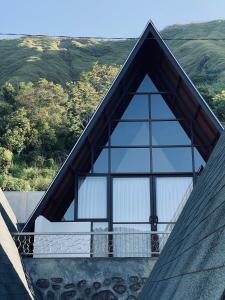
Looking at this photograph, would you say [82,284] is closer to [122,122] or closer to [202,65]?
[122,122]

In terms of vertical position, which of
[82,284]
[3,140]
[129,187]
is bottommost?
[82,284]

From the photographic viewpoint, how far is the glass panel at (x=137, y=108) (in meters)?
12.2

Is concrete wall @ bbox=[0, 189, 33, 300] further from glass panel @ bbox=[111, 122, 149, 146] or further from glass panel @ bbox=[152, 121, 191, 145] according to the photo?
glass panel @ bbox=[152, 121, 191, 145]

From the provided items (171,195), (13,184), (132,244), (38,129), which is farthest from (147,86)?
(38,129)

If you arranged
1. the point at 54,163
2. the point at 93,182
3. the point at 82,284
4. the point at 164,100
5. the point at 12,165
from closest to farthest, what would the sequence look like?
1. the point at 82,284
2. the point at 93,182
3. the point at 164,100
4. the point at 12,165
5. the point at 54,163

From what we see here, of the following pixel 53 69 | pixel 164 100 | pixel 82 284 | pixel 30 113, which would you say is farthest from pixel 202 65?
pixel 82 284

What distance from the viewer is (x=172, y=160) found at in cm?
1168

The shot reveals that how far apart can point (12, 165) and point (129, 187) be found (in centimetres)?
2161

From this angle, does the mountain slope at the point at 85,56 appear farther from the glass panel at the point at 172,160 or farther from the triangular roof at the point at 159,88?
the glass panel at the point at 172,160

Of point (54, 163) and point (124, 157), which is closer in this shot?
Answer: point (124, 157)

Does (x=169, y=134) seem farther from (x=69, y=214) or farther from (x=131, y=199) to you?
(x=69, y=214)

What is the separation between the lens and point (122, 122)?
39.7ft

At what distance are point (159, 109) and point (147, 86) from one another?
796 millimetres

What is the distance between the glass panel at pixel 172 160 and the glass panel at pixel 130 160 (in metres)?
0.24
